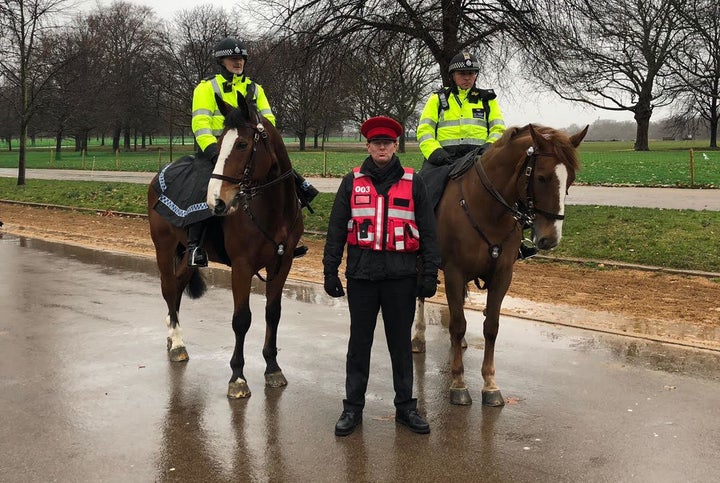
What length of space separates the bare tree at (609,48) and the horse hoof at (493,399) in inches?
479

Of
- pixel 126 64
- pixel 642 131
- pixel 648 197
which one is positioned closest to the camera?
pixel 648 197

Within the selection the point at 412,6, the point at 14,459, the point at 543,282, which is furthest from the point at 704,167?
the point at 14,459

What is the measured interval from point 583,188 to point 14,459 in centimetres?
2124

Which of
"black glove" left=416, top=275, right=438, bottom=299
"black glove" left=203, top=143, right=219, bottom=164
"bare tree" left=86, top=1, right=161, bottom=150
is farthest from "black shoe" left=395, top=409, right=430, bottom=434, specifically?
"bare tree" left=86, top=1, right=161, bottom=150

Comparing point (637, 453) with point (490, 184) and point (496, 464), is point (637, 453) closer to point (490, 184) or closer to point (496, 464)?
point (496, 464)

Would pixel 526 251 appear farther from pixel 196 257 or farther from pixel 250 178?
pixel 196 257

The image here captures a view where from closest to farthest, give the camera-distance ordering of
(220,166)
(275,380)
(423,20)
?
(220,166) → (275,380) → (423,20)

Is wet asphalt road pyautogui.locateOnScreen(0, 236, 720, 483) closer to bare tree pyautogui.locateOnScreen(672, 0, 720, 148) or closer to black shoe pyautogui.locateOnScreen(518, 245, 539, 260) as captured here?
black shoe pyautogui.locateOnScreen(518, 245, 539, 260)

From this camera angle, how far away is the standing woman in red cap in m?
4.92

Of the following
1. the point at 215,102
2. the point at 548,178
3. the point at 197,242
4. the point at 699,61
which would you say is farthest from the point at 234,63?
the point at 699,61

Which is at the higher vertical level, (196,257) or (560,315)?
(196,257)

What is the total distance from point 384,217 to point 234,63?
7.49 feet

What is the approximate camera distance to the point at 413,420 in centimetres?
505

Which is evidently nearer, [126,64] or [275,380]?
[275,380]
